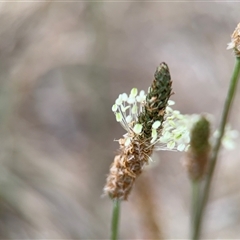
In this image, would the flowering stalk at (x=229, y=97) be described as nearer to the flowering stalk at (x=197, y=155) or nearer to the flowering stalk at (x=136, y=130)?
the flowering stalk at (x=197, y=155)

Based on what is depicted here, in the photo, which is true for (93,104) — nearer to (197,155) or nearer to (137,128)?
(197,155)

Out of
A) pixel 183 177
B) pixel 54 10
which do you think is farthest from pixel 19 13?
pixel 183 177

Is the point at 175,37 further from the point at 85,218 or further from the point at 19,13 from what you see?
the point at 85,218

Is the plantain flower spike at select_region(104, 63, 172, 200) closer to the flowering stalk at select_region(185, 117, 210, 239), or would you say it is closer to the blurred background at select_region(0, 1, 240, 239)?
the flowering stalk at select_region(185, 117, 210, 239)

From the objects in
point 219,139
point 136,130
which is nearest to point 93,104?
point 219,139

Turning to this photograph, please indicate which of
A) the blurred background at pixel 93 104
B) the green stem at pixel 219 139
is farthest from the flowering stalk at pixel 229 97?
the blurred background at pixel 93 104
